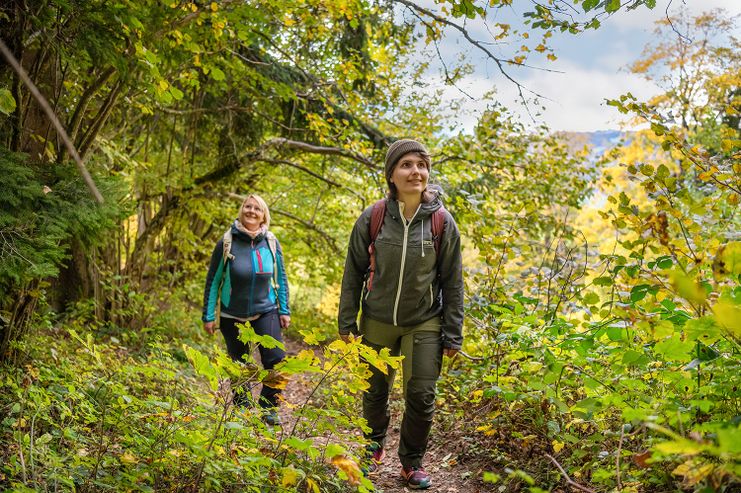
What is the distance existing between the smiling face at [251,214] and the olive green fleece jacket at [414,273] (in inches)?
64.3

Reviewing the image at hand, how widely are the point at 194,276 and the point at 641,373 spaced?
8.55 m

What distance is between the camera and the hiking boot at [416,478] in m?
3.34

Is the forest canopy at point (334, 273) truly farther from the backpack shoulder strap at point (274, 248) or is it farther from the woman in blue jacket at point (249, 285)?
the backpack shoulder strap at point (274, 248)

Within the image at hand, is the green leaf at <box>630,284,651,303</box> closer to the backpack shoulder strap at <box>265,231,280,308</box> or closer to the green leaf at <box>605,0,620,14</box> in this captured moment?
the green leaf at <box>605,0,620,14</box>

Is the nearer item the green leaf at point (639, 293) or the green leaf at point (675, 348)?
the green leaf at point (675, 348)

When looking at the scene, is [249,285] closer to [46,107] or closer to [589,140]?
[46,107]

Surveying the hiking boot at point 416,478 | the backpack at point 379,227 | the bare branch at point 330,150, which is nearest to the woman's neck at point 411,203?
the backpack at point 379,227

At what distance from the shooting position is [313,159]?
9609 millimetres

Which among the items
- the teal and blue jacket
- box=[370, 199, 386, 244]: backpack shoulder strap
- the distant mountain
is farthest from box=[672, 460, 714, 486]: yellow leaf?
the distant mountain

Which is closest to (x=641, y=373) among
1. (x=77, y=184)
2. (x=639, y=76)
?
(x=77, y=184)

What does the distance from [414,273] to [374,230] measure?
1.30ft

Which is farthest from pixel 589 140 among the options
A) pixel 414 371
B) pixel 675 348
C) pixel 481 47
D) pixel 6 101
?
pixel 6 101

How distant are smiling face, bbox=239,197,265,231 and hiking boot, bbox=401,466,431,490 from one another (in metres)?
2.52

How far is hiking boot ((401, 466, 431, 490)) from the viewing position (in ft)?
11.0
